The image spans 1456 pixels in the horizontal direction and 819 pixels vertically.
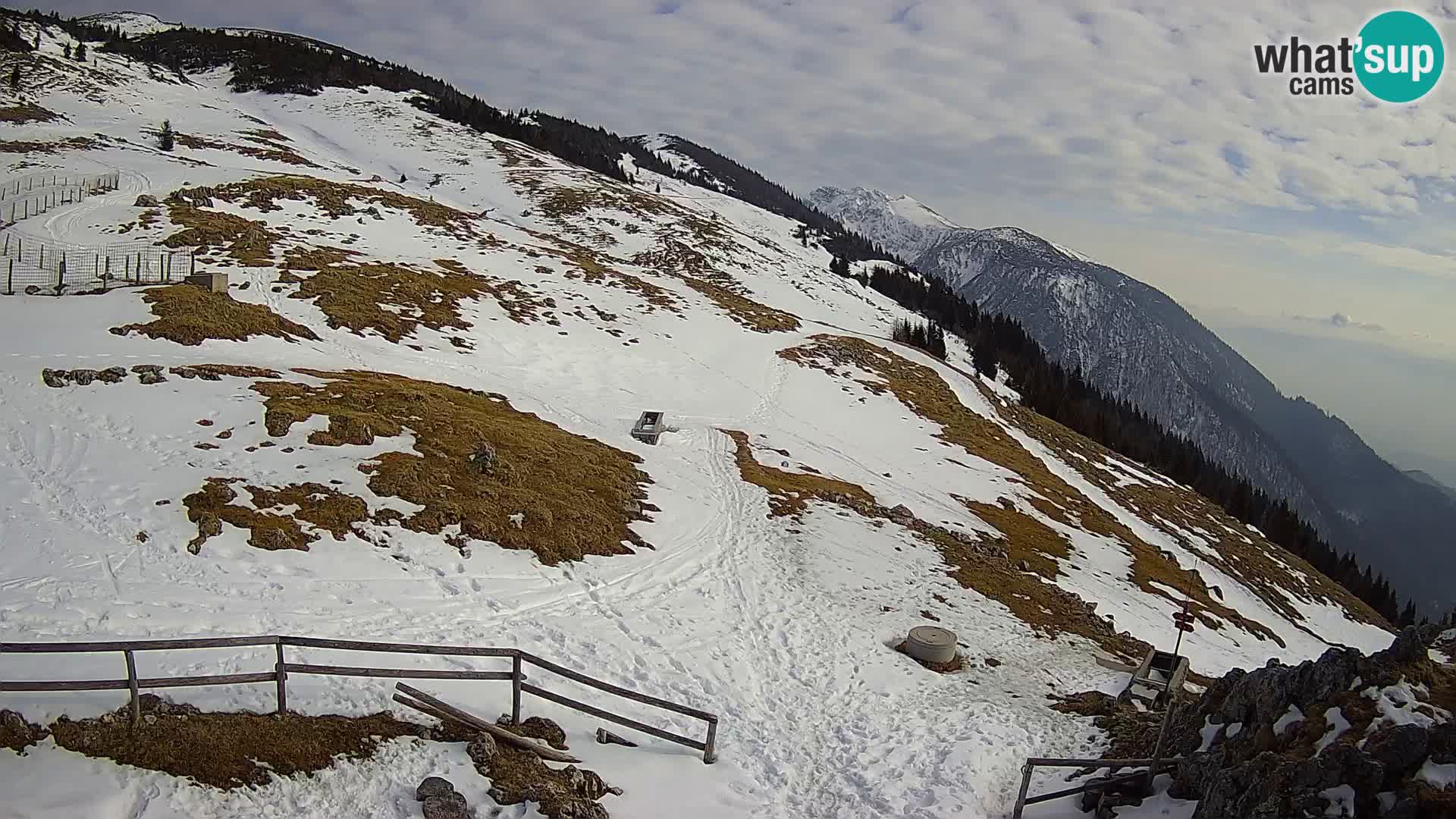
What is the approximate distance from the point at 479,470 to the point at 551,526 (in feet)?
12.1

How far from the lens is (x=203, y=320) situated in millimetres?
32438

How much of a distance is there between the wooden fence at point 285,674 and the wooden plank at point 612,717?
1 centimetres

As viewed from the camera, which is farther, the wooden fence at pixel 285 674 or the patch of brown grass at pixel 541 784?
the patch of brown grass at pixel 541 784

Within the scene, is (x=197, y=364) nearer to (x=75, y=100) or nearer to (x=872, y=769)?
(x=872, y=769)

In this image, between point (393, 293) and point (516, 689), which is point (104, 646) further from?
point (393, 293)

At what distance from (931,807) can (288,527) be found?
16.2m

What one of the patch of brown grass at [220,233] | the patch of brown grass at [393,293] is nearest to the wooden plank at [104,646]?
the patch of brown grass at [393,293]

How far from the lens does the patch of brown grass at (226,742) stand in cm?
988

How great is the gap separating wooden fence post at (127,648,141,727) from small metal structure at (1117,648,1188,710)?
785 inches

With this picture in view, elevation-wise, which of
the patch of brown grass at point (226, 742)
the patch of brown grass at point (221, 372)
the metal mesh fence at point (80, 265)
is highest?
the metal mesh fence at point (80, 265)

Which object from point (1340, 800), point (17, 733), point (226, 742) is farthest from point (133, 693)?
point (1340, 800)

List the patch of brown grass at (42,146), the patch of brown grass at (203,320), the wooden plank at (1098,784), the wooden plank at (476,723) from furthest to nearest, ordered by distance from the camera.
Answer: the patch of brown grass at (42,146) < the patch of brown grass at (203,320) < the wooden plank at (1098,784) < the wooden plank at (476,723)

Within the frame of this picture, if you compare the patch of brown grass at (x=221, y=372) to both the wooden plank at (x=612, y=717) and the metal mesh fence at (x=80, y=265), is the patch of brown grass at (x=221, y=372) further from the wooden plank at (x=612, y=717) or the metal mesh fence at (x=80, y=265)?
the wooden plank at (x=612, y=717)

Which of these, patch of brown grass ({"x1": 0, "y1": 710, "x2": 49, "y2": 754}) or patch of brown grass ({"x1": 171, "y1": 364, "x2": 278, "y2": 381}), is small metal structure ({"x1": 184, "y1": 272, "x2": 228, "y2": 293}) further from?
patch of brown grass ({"x1": 0, "y1": 710, "x2": 49, "y2": 754})
